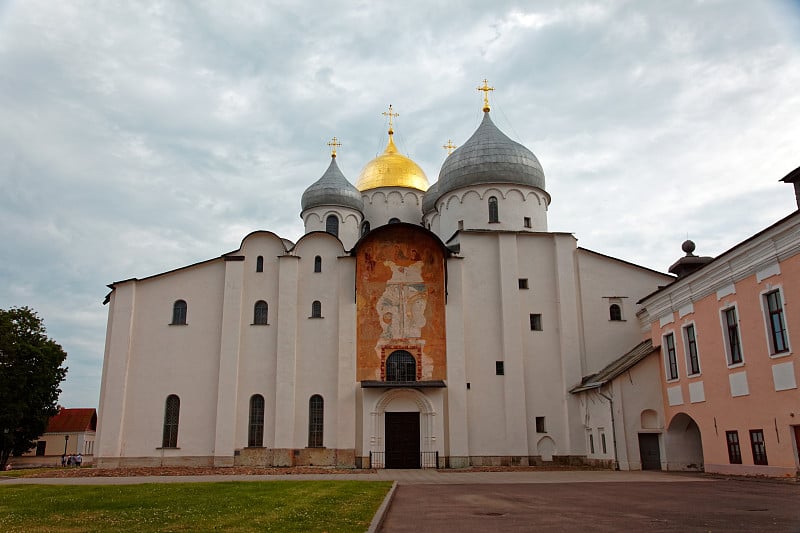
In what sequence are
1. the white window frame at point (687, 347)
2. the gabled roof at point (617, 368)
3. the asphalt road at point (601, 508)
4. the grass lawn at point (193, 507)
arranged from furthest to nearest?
the gabled roof at point (617, 368)
the white window frame at point (687, 347)
the asphalt road at point (601, 508)
the grass lawn at point (193, 507)

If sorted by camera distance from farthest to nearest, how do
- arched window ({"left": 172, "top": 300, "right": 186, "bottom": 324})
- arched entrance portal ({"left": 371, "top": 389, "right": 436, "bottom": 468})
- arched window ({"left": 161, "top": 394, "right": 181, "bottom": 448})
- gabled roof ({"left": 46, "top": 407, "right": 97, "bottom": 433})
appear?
gabled roof ({"left": 46, "top": 407, "right": 97, "bottom": 433}) → arched window ({"left": 172, "top": 300, "right": 186, "bottom": 324}) → arched window ({"left": 161, "top": 394, "right": 181, "bottom": 448}) → arched entrance portal ({"left": 371, "top": 389, "right": 436, "bottom": 468})

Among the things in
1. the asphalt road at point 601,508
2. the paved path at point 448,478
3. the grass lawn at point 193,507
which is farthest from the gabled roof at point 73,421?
the asphalt road at point 601,508

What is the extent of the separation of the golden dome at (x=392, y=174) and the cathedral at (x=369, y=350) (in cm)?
1020

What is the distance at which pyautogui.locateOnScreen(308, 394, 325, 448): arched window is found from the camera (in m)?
28.1

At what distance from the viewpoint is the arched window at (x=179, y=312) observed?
30.1m

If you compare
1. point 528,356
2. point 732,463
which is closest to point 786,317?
point 732,463

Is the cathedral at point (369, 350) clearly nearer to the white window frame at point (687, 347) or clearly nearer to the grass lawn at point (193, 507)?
the white window frame at point (687, 347)

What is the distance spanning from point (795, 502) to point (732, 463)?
796 cm

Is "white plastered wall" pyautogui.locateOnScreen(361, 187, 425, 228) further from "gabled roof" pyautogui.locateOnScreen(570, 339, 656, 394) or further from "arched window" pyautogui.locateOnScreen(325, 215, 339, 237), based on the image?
"gabled roof" pyautogui.locateOnScreen(570, 339, 656, 394)

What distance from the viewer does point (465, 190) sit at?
110 feet

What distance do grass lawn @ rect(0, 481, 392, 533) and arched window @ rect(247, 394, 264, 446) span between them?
10420mm

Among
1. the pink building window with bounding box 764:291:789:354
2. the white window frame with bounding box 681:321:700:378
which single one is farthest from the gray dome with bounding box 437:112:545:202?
the pink building window with bounding box 764:291:789:354

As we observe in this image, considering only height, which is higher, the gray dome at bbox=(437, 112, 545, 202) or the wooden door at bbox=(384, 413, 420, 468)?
the gray dome at bbox=(437, 112, 545, 202)

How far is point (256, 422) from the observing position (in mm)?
28547
